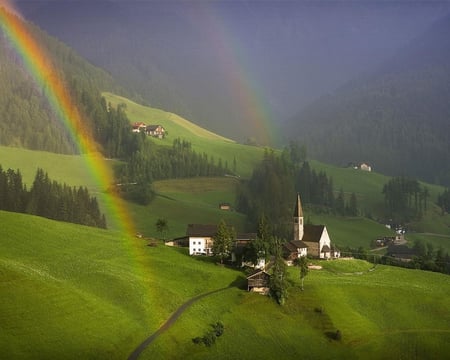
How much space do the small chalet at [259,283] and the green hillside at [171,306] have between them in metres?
1.82

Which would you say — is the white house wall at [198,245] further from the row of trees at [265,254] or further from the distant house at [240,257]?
the distant house at [240,257]

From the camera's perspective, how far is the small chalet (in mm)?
97375

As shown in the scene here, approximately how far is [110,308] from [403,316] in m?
47.3

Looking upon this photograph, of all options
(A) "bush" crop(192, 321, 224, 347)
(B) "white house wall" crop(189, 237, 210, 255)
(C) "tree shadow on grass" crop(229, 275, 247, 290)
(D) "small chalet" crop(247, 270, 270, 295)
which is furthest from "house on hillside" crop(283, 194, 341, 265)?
(A) "bush" crop(192, 321, 224, 347)

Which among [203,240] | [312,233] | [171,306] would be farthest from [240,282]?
[312,233]

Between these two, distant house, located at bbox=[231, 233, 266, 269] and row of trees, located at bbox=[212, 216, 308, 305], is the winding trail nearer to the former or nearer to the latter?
row of trees, located at bbox=[212, 216, 308, 305]

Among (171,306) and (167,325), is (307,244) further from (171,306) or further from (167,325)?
(167,325)

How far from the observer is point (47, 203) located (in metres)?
153

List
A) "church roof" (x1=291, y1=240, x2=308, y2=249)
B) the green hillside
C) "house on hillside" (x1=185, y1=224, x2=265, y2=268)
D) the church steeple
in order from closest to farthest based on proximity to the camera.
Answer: the green hillside → "house on hillside" (x1=185, y1=224, x2=265, y2=268) → "church roof" (x1=291, y1=240, x2=308, y2=249) → the church steeple

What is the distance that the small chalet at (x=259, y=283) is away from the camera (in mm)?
97375

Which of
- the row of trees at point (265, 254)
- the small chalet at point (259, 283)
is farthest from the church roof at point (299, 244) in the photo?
the small chalet at point (259, 283)

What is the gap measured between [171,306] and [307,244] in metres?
55.9

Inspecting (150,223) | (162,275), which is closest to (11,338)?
(162,275)

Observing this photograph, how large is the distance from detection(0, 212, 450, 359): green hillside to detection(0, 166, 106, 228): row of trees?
31065 mm
